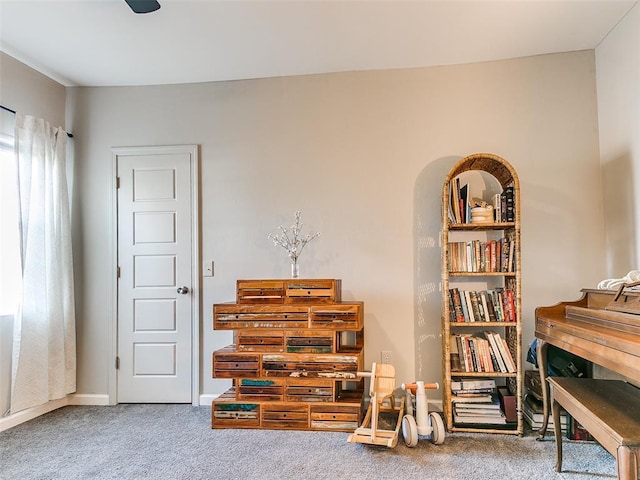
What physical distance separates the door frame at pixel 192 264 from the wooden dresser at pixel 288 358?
584mm

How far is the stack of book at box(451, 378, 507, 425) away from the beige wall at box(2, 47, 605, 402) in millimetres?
367

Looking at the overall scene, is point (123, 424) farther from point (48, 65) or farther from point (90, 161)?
point (48, 65)

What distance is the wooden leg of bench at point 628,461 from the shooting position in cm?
150

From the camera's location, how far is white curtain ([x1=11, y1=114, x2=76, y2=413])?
3025mm

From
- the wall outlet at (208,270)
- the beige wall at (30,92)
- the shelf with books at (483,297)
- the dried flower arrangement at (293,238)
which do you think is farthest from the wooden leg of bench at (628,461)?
the beige wall at (30,92)

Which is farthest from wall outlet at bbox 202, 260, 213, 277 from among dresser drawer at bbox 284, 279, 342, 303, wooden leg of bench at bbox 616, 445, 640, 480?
wooden leg of bench at bbox 616, 445, 640, 480

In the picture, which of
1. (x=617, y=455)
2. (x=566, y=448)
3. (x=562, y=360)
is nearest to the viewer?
(x=617, y=455)

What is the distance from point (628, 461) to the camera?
1.50 m

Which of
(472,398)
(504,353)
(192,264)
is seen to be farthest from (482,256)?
(192,264)

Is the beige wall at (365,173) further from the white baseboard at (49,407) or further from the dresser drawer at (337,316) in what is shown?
the dresser drawer at (337,316)

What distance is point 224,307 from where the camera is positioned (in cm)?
292

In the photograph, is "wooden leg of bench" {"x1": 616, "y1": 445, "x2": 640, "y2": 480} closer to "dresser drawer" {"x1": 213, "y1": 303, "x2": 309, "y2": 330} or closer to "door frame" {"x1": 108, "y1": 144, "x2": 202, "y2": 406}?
"dresser drawer" {"x1": 213, "y1": 303, "x2": 309, "y2": 330}

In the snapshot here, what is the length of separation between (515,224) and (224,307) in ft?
6.54

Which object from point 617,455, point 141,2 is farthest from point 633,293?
point 141,2
